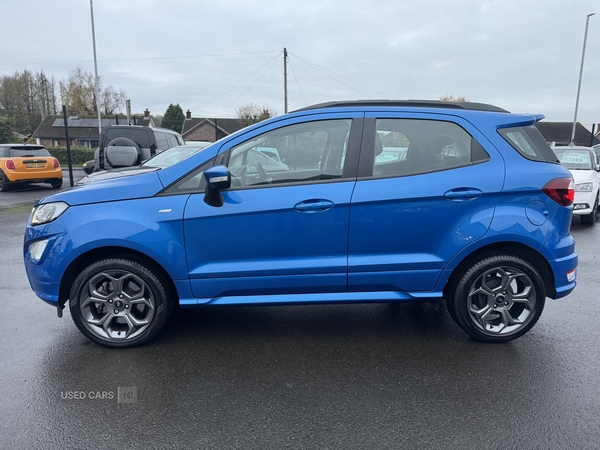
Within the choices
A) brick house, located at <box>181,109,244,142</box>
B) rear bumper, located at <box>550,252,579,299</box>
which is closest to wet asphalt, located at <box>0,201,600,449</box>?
rear bumper, located at <box>550,252,579,299</box>

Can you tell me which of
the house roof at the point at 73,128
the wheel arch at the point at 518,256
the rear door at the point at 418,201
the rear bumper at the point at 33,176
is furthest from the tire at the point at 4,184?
the house roof at the point at 73,128

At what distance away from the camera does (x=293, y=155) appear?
141 inches

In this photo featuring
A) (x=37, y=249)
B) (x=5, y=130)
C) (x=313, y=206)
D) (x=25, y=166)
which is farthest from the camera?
(x=5, y=130)

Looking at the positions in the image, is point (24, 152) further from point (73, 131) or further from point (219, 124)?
point (219, 124)

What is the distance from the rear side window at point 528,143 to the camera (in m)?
3.56

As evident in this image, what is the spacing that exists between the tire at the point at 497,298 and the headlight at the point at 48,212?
3.14 meters

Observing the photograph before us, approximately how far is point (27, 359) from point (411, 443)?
2.88m

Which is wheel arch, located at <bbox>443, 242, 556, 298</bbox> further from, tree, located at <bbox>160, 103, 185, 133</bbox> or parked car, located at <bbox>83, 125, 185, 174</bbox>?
tree, located at <bbox>160, 103, 185, 133</bbox>

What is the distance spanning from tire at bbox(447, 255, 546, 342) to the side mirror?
1968mm

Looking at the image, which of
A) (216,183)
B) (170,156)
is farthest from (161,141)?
(216,183)

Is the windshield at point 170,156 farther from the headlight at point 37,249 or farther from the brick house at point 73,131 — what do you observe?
the brick house at point 73,131

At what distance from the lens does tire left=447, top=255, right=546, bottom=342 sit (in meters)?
3.54

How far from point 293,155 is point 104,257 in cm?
168

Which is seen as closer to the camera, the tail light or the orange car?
the tail light
